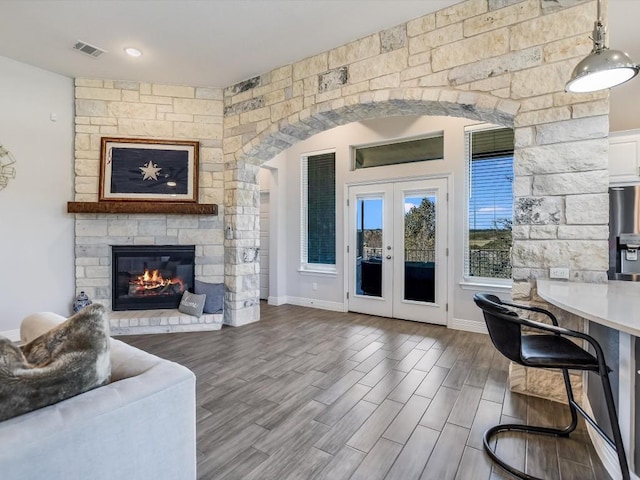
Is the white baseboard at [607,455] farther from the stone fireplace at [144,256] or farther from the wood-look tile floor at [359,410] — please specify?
the stone fireplace at [144,256]

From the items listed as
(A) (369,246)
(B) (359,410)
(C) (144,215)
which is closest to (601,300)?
(B) (359,410)

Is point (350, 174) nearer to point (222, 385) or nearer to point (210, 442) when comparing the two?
point (222, 385)

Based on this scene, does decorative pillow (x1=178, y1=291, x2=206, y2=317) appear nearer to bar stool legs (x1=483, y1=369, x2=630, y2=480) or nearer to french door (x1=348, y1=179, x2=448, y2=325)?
french door (x1=348, y1=179, x2=448, y2=325)

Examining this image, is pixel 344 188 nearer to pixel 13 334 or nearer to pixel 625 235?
pixel 625 235

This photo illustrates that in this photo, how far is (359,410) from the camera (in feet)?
7.44

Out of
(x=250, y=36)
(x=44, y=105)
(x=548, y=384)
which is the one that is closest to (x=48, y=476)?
(x=548, y=384)

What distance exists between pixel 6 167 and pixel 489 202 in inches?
223

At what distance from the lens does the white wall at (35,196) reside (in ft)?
12.0

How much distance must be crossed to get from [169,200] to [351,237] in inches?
105

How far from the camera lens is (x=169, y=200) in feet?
13.9

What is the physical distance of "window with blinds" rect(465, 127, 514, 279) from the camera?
4051 mm

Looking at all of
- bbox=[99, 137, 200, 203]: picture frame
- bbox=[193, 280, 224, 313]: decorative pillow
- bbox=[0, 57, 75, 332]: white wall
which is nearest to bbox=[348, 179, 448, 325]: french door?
bbox=[193, 280, 224, 313]: decorative pillow

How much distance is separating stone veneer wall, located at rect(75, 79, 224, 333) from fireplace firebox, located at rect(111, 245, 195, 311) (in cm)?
9

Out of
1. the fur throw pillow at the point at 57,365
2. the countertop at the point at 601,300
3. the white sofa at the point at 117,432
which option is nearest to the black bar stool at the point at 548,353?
the countertop at the point at 601,300
